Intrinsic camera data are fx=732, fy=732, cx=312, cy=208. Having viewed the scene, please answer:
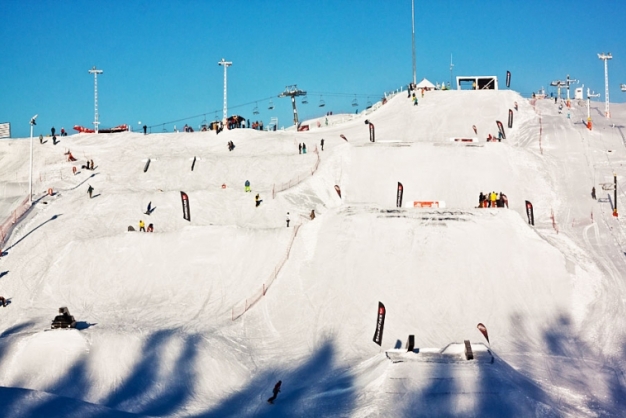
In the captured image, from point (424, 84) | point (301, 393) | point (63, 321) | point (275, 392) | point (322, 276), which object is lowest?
point (301, 393)

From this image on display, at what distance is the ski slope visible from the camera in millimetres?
22438

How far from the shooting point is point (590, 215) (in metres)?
38.8

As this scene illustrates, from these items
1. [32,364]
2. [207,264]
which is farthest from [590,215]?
[32,364]

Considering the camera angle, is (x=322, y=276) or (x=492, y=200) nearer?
(x=322, y=276)

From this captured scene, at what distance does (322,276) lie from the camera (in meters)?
31.7

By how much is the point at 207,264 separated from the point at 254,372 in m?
9.83

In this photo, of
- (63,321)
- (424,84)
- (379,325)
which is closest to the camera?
(379,325)

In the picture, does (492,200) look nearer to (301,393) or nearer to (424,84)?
(301,393)

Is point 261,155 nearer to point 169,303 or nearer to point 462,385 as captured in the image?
point 169,303

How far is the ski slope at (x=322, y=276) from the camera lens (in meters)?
22.4

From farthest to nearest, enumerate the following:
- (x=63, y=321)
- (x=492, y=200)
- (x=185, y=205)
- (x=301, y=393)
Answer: (x=185, y=205), (x=492, y=200), (x=63, y=321), (x=301, y=393)

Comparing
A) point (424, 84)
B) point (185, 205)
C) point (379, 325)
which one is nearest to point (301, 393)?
point (379, 325)

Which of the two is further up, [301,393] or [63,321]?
[63,321]

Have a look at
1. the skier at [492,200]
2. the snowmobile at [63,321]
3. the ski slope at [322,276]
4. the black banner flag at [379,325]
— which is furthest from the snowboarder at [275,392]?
the skier at [492,200]
